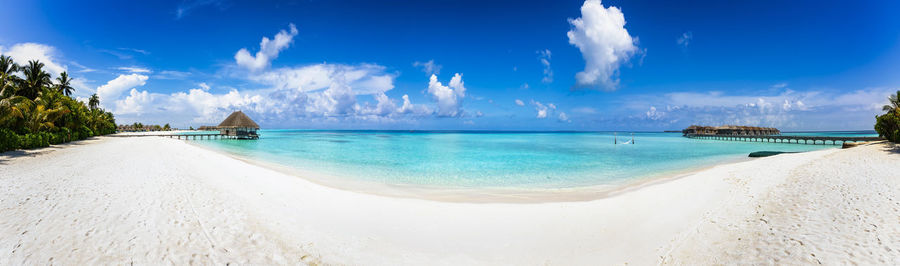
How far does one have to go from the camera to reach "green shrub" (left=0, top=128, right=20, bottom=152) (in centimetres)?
1548

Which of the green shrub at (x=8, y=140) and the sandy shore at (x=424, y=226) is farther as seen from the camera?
the green shrub at (x=8, y=140)

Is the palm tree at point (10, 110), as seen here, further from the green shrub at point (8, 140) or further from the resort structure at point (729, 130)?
the resort structure at point (729, 130)

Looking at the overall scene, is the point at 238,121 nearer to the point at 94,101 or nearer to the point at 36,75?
the point at 36,75

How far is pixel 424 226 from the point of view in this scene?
5.61 meters

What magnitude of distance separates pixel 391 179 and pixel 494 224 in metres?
7.60

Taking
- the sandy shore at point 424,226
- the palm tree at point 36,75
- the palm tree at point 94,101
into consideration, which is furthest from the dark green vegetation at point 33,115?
the palm tree at point 94,101

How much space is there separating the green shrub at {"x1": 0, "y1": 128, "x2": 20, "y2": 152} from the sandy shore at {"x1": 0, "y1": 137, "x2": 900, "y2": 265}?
37.7 ft

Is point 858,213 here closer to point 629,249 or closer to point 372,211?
point 629,249

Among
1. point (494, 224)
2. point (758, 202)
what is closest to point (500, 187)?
point (494, 224)

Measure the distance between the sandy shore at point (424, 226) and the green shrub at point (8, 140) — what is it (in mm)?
11484

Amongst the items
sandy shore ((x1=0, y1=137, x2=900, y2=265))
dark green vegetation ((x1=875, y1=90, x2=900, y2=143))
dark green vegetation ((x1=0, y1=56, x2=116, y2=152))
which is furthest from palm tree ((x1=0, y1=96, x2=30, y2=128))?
dark green vegetation ((x1=875, y1=90, x2=900, y2=143))

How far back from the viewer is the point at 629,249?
4641 mm

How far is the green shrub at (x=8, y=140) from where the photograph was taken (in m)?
15.5

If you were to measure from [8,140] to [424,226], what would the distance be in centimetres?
2379
